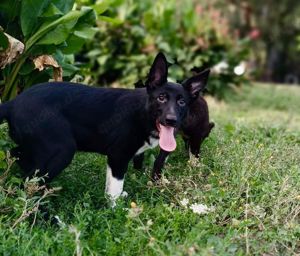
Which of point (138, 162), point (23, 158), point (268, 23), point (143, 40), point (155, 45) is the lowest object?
point (268, 23)

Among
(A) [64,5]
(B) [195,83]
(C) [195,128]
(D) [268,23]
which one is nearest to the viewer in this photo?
(B) [195,83]

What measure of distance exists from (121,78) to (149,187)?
309 inches

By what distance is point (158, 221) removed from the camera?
4285 millimetres

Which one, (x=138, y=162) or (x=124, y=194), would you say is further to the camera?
(x=138, y=162)

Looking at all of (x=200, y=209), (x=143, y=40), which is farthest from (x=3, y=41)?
(x=143, y=40)

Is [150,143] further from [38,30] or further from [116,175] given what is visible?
[38,30]

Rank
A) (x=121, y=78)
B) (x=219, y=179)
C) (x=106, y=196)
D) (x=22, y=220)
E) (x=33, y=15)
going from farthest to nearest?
(x=121, y=78) → (x=33, y=15) → (x=219, y=179) → (x=106, y=196) → (x=22, y=220)

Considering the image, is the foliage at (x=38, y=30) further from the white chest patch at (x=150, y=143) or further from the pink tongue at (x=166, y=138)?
the pink tongue at (x=166, y=138)

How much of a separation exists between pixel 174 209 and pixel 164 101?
81 centimetres

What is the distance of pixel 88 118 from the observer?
471 cm

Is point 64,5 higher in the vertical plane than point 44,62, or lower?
higher

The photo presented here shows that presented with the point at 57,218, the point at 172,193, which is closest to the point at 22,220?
the point at 57,218

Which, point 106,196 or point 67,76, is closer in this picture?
point 106,196

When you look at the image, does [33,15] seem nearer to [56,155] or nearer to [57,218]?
[56,155]
